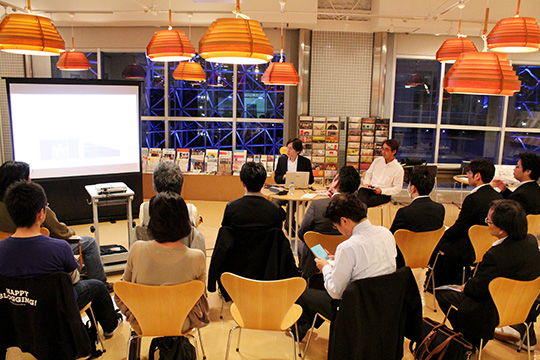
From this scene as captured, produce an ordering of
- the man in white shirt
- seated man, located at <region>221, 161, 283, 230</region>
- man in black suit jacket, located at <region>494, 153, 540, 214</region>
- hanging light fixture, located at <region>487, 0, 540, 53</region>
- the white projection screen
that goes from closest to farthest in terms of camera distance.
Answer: seated man, located at <region>221, 161, 283, 230</region> < hanging light fixture, located at <region>487, 0, 540, 53</region> < man in black suit jacket, located at <region>494, 153, 540, 214</region> < the white projection screen < the man in white shirt

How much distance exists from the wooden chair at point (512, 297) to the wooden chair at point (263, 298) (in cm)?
126

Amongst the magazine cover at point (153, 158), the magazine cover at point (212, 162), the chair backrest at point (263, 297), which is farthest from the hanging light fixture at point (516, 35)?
the magazine cover at point (153, 158)

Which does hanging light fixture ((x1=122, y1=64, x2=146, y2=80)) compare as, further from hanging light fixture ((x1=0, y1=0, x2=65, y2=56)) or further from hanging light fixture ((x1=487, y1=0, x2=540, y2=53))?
hanging light fixture ((x1=487, y1=0, x2=540, y2=53))

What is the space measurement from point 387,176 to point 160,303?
14.2ft

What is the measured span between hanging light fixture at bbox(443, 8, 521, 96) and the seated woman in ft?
7.53

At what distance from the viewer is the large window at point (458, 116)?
31.3 ft

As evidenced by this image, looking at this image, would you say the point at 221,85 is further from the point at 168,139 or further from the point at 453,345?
the point at 453,345

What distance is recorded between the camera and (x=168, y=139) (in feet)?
30.6

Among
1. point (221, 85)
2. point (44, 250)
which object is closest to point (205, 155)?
point (221, 85)

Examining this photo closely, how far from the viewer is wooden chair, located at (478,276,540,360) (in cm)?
269

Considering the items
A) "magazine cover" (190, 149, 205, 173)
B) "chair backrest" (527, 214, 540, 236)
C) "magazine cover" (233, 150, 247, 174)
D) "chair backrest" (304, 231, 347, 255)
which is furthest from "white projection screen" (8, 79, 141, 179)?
"chair backrest" (527, 214, 540, 236)

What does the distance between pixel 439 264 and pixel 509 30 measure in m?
2.32

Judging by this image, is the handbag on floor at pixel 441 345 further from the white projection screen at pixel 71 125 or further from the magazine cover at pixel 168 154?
the magazine cover at pixel 168 154

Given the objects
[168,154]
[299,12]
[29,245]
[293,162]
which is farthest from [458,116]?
[29,245]
